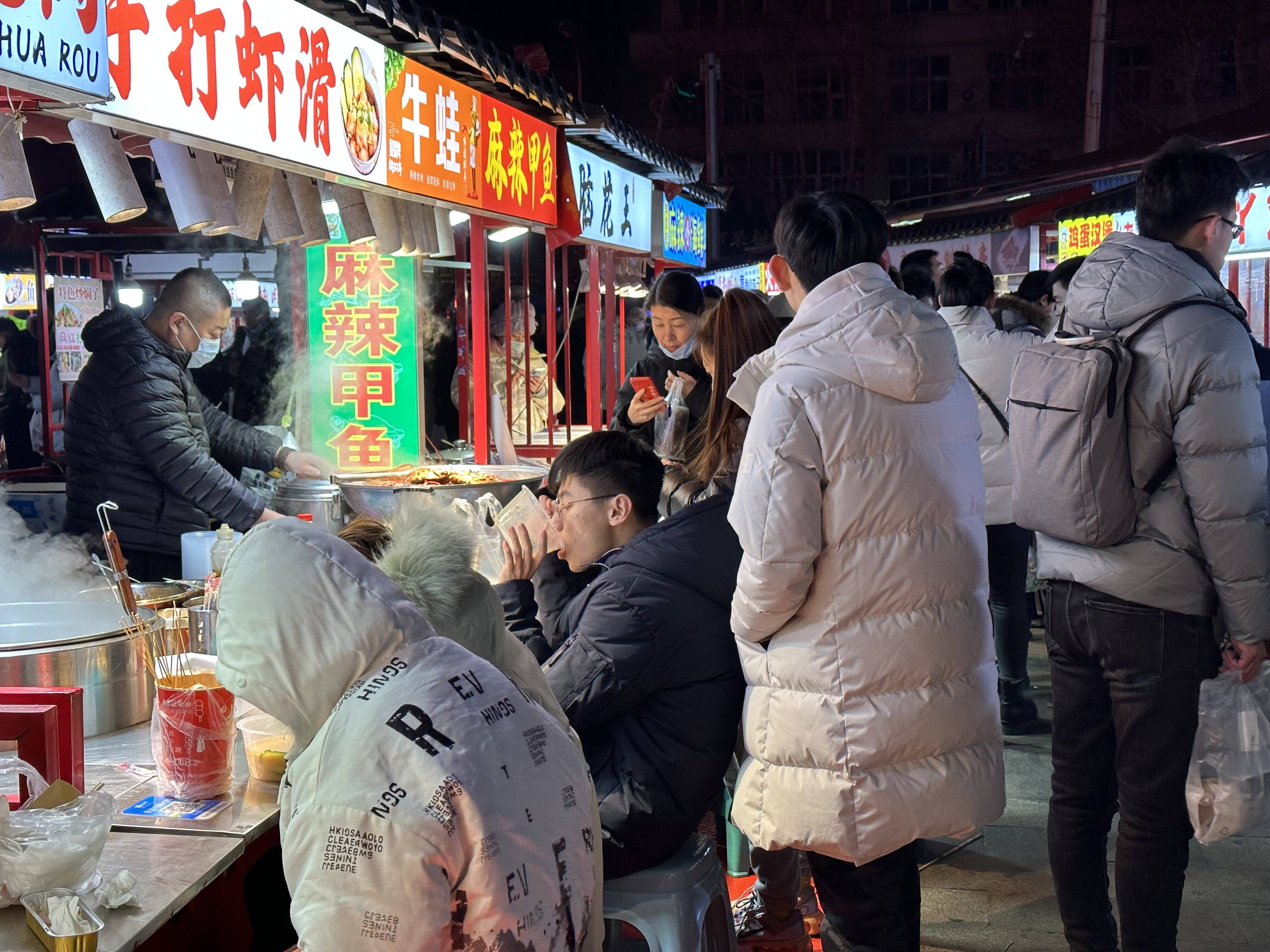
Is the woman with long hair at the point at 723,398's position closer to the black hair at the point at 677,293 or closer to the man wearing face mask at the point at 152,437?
the black hair at the point at 677,293

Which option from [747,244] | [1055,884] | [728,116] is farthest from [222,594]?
[728,116]

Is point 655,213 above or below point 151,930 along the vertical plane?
above

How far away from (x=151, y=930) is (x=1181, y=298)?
2698 mm

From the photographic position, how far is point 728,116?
1358 inches

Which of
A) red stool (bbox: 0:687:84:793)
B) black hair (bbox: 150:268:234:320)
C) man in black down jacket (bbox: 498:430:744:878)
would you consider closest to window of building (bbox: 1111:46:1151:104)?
black hair (bbox: 150:268:234:320)

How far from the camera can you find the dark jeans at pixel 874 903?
2777 millimetres

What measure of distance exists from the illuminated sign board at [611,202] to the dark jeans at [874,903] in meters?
5.44

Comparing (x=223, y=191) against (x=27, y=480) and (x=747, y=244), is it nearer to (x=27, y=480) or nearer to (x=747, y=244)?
(x=27, y=480)

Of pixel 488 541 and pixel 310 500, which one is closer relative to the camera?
pixel 488 541

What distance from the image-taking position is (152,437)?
15.0 ft

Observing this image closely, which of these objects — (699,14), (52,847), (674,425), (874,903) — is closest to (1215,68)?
(699,14)

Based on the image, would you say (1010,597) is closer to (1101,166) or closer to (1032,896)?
(1032,896)

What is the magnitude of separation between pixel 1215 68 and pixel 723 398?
3644 centimetres

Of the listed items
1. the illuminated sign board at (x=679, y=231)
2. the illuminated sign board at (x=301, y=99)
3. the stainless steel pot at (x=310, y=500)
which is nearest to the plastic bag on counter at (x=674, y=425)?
the illuminated sign board at (x=301, y=99)
